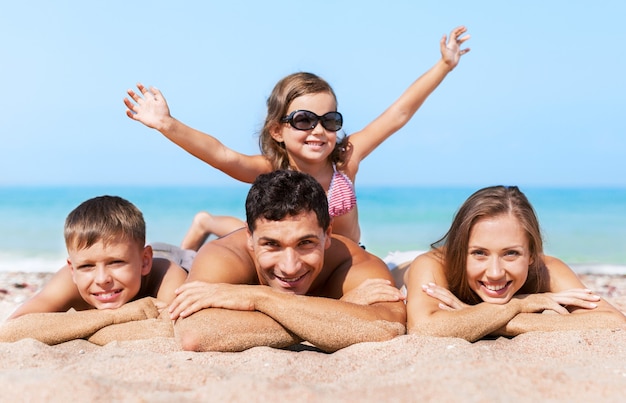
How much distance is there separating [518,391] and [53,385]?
211 centimetres

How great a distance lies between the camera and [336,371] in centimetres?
395

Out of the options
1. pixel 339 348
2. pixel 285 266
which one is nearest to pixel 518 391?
pixel 339 348

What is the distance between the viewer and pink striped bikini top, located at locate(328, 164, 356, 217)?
264 inches

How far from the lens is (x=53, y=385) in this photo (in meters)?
3.26

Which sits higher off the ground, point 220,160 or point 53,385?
point 220,160

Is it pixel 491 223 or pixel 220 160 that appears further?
pixel 220 160

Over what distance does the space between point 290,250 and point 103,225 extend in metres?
1.49

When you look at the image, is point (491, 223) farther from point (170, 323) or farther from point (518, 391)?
point (170, 323)

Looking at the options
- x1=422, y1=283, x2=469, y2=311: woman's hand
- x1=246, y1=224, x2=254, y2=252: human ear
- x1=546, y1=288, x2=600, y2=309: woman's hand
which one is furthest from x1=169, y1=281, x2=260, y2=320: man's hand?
x1=546, y1=288, x2=600, y2=309: woman's hand

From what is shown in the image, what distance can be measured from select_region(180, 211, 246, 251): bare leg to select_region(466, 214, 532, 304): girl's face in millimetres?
3426

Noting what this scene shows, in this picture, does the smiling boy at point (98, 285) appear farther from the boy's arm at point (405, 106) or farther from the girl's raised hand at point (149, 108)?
the boy's arm at point (405, 106)

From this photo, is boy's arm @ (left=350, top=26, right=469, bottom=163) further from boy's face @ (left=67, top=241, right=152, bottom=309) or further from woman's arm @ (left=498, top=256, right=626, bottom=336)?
boy's face @ (left=67, top=241, right=152, bottom=309)

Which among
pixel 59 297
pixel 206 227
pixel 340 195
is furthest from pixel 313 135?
pixel 59 297

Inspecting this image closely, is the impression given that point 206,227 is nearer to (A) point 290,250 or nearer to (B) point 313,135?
(B) point 313,135
